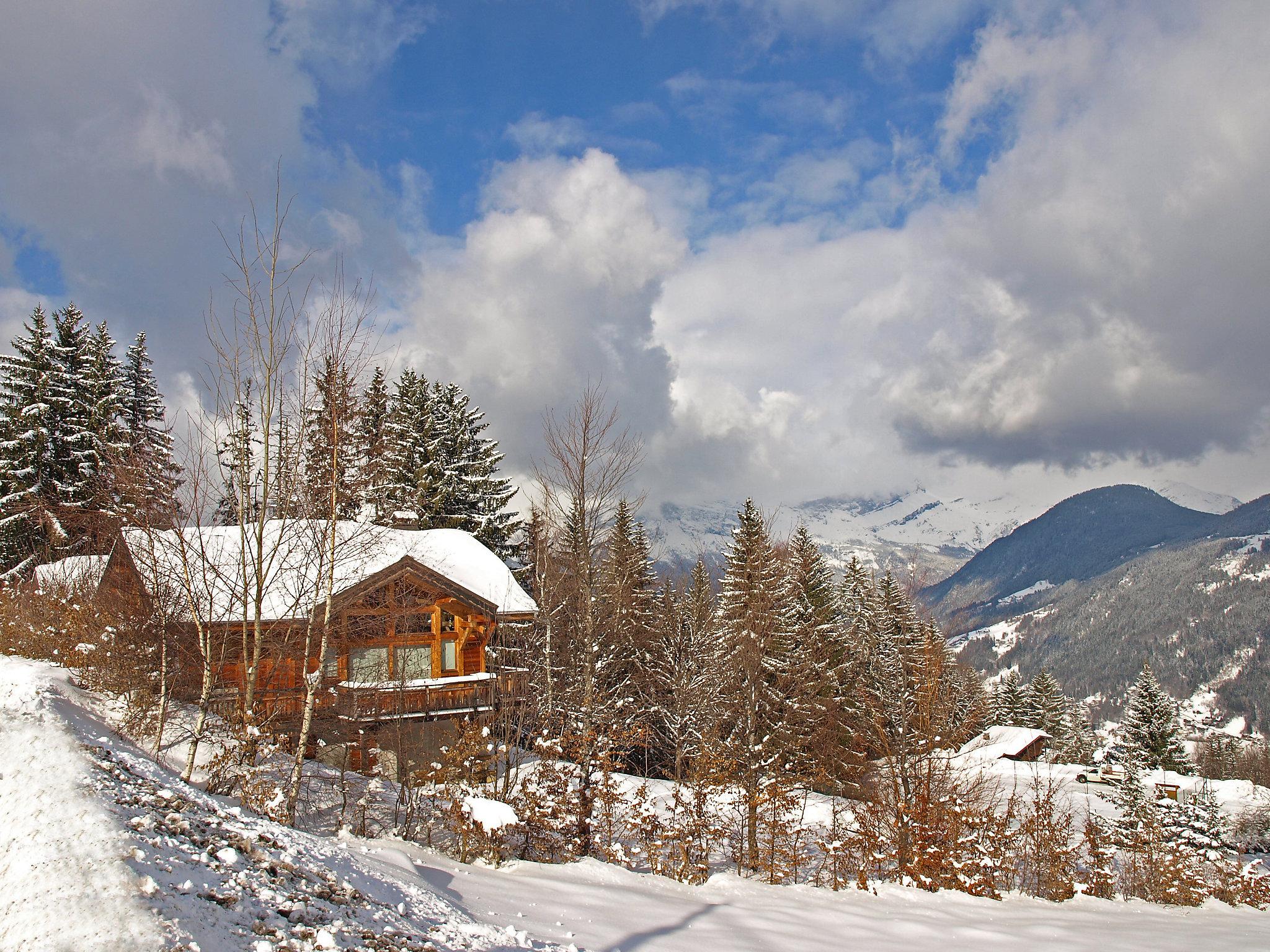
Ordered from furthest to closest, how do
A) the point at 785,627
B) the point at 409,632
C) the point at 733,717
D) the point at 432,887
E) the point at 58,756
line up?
the point at 785,627, the point at 733,717, the point at 409,632, the point at 432,887, the point at 58,756

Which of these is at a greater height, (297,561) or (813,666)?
(297,561)

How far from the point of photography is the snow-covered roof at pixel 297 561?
9828 mm

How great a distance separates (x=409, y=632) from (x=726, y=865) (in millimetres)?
12035

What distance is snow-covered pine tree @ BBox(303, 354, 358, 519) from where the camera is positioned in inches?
396

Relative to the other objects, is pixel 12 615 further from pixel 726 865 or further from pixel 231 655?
pixel 726 865

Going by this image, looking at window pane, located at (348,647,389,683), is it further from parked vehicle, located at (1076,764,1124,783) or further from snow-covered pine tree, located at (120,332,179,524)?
parked vehicle, located at (1076,764,1124,783)

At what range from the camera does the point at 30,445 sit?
1000 inches

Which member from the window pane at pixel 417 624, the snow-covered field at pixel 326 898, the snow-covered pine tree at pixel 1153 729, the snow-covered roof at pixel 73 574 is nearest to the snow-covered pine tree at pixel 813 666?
the window pane at pixel 417 624

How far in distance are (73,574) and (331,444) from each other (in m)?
13.0

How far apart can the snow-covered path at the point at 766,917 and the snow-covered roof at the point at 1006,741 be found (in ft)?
117

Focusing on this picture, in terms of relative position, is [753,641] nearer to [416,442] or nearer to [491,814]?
[491,814]

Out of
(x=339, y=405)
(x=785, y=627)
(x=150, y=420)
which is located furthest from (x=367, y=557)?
(x=150, y=420)

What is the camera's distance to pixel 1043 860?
10.7 m

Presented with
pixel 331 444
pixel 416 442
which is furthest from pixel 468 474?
pixel 331 444
